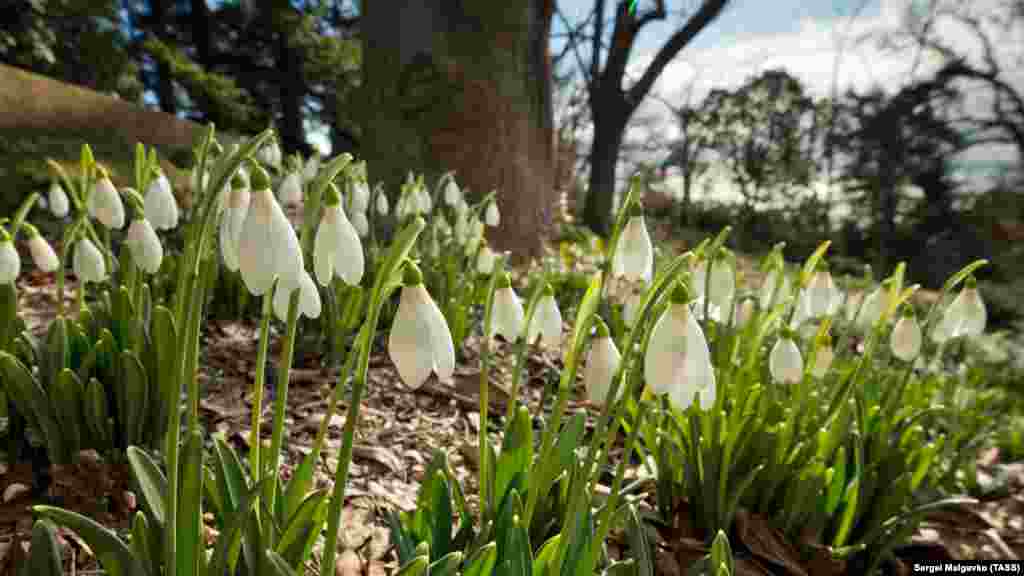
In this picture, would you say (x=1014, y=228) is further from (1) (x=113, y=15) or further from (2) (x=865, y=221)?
(1) (x=113, y=15)

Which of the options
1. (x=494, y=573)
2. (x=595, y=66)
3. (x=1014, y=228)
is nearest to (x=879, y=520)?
(x=494, y=573)

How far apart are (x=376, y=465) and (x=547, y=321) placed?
32.2 inches

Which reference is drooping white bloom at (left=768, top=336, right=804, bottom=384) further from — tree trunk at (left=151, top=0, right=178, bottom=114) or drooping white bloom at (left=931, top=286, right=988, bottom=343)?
tree trunk at (left=151, top=0, right=178, bottom=114)

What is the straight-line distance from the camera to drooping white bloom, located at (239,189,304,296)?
31.4 inches

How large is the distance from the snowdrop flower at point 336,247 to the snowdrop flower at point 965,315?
161 centimetres

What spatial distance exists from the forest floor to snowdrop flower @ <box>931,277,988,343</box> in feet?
2.32

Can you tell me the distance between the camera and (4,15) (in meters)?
6.10

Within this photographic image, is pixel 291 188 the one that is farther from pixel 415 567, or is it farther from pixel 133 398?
pixel 415 567

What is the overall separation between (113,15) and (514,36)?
7394 mm

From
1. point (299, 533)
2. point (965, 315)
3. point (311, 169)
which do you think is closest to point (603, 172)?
point (311, 169)

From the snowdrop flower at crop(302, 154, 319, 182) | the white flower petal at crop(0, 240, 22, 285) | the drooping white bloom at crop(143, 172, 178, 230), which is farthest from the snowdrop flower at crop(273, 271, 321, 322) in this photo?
the snowdrop flower at crop(302, 154, 319, 182)

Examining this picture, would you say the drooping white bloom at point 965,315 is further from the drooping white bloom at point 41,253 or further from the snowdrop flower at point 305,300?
the drooping white bloom at point 41,253

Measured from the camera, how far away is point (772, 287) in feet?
6.70

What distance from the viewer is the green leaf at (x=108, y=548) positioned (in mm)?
851
